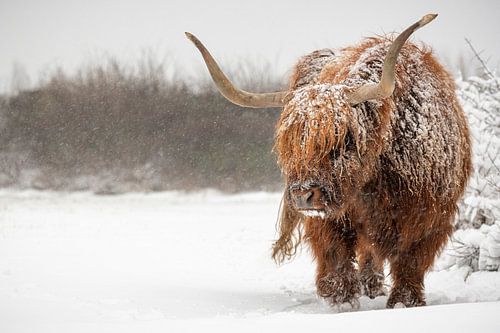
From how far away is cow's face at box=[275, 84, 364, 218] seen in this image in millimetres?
4742

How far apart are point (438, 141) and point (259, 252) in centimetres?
537

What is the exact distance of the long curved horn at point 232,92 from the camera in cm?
551

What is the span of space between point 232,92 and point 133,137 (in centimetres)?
1417

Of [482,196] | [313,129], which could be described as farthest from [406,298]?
[482,196]

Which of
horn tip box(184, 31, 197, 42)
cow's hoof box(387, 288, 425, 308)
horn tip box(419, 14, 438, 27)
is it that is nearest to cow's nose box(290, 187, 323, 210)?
cow's hoof box(387, 288, 425, 308)

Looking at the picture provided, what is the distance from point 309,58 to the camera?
6.79m

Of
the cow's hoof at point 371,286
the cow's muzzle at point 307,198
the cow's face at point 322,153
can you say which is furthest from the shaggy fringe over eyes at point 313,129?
the cow's hoof at point 371,286

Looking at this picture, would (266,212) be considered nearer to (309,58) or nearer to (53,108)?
(53,108)

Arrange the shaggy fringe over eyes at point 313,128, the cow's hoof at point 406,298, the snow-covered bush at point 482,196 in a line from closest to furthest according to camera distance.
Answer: the shaggy fringe over eyes at point 313,128, the cow's hoof at point 406,298, the snow-covered bush at point 482,196

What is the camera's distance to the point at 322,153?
15.8 feet

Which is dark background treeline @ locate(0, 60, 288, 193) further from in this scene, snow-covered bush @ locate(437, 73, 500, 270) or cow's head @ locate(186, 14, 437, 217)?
cow's head @ locate(186, 14, 437, 217)

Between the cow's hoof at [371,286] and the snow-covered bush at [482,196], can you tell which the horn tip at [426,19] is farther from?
the cow's hoof at [371,286]

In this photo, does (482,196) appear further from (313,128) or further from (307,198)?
(307,198)

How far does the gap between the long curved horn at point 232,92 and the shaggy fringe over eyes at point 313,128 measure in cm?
42
